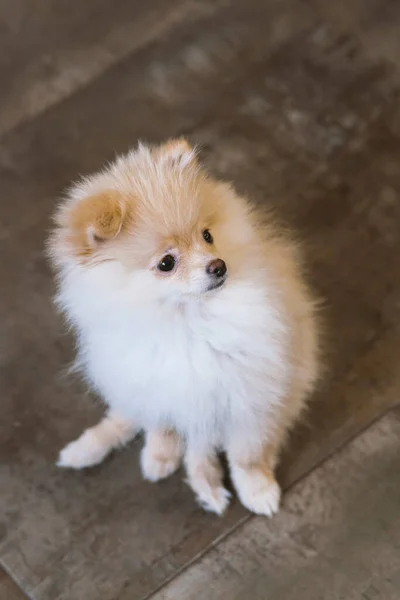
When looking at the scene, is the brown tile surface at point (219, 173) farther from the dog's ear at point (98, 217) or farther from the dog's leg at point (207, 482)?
the dog's ear at point (98, 217)

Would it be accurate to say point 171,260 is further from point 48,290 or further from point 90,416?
point 48,290

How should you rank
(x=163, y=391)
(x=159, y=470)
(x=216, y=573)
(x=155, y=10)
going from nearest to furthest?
1. (x=163, y=391)
2. (x=216, y=573)
3. (x=159, y=470)
4. (x=155, y=10)

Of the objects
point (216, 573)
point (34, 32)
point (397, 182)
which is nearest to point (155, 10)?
point (34, 32)

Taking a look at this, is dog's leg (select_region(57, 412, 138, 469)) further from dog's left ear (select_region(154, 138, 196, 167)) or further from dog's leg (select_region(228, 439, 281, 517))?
dog's left ear (select_region(154, 138, 196, 167))

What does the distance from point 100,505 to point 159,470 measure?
6.5 inches

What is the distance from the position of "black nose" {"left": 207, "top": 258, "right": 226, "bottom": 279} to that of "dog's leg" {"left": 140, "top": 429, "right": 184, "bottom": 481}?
0.58 m

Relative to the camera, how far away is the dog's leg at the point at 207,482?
1.58 metres

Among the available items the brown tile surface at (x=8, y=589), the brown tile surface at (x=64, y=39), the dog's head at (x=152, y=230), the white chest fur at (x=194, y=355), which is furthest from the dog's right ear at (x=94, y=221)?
the brown tile surface at (x=64, y=39)

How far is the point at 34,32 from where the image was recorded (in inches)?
98.0

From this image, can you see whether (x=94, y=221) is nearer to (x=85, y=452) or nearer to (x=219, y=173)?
(x=85, y=452)

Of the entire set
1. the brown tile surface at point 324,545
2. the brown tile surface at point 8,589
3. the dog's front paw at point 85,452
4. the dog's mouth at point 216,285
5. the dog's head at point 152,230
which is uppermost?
the dog's head at point 152,230

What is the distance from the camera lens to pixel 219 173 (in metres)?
2.10

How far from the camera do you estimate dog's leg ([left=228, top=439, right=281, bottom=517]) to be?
155 cm

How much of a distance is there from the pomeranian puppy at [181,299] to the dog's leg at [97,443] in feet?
0.74
